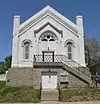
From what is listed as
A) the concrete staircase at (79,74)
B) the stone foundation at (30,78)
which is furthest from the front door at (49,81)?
the concrete staircase at (79,74)

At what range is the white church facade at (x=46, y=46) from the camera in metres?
29.0

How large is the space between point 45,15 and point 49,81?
360 inches

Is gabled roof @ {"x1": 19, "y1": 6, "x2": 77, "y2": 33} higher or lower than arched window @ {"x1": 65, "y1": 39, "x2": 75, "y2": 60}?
higher

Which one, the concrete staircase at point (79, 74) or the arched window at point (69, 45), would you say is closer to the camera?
the concrete staircase at point (79, 74)

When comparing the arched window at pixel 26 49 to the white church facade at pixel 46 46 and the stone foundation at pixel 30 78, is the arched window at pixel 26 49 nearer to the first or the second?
the white church facade at pixel 46 46

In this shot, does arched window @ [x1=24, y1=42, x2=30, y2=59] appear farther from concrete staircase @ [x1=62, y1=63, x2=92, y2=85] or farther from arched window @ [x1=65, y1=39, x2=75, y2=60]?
concrete staircase @ [x1=62, y1=63, x2=92, y2=85]

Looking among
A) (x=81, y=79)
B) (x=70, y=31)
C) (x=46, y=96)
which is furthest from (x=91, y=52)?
(x=46, y=96)

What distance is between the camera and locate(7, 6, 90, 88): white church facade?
29.0 m

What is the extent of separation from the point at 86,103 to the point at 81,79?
957 cm

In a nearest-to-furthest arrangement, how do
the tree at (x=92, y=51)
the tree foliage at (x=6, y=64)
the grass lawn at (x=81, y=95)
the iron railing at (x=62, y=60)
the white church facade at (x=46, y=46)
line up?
the grass lawn at (x=81, y=95) → the white church facade at (x=46, y=46) → the iron railing at (x=62, y=60) → the tree at (x=92, y=51) → the tree foliage at (x=6, y=64)

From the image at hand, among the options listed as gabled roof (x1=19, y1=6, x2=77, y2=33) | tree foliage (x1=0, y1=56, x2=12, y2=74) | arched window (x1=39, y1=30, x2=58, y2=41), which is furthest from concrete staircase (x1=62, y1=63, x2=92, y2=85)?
tree foliage (x1=0, y1=56, x2=12, y2=74)

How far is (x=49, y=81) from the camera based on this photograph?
2847cm

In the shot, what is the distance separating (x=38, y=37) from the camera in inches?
1242

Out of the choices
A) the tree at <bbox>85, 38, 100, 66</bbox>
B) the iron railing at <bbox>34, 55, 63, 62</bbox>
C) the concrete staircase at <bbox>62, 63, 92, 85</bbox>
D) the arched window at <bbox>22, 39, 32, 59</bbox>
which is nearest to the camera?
the concrete staircase at <bbox>62, 63, 92, 85</bbox>
